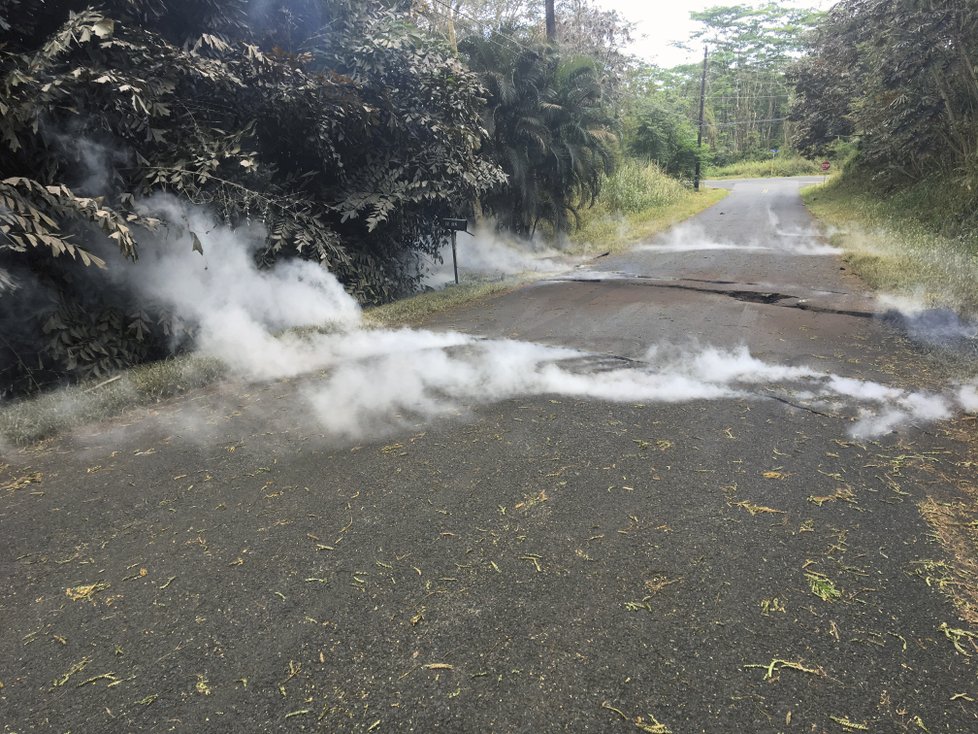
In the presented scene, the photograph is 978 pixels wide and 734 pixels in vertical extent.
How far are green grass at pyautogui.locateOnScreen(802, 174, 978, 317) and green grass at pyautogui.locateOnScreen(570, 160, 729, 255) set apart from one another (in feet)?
15.0

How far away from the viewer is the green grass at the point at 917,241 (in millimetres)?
7270

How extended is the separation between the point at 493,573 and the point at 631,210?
62.8 feet

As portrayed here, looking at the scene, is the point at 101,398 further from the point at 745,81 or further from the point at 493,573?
the point at 745,81

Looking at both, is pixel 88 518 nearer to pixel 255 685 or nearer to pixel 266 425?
pixel 266 425

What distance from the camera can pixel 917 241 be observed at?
1072cm

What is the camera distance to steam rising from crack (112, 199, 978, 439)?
445 cm

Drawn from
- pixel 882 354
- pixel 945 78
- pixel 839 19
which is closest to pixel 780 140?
pixel 839 19

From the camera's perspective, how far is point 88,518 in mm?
3191

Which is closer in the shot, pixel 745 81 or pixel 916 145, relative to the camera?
pixel 916 145

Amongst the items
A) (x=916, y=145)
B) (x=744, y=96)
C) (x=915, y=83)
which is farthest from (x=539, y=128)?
(x=744, y=96)

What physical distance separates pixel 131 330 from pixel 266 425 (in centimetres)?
228

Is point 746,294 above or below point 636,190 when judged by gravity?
below

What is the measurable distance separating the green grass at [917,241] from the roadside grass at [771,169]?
3297cm

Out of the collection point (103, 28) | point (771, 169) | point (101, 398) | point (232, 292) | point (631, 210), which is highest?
point (103, 28)
